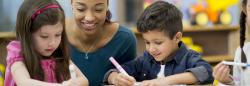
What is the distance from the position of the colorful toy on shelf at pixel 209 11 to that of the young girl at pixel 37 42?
263 centimetres

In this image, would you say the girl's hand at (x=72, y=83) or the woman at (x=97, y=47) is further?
the woman at (x=97, y=47)

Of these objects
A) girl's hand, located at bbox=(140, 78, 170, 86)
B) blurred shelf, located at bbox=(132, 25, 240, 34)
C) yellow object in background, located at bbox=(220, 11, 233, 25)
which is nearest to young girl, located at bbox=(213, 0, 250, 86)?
girl's hand, located at bbox=(140, 78, 170, 86)

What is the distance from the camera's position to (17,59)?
1.11 metres

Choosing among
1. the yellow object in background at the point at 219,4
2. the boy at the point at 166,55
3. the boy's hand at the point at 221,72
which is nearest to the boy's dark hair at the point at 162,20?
the boy at the point at 166,55

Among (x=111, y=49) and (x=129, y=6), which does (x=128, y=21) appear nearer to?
(x=129, y=6)

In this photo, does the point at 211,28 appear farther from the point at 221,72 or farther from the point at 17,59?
the point at 17,59

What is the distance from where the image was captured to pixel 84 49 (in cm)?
150

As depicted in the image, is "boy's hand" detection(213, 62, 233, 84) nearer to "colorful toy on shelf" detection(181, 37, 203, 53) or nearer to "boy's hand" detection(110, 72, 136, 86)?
"boy's hand" detection(110, 72, 136, 86)

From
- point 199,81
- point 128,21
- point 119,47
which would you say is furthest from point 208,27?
point 199,81

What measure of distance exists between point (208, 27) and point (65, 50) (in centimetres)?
264

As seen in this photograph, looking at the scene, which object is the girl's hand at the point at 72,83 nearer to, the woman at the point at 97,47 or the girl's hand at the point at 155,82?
the girl's hand at the point at 155,82

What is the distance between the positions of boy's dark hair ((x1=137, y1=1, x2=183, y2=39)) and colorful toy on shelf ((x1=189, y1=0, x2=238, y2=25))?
237 centimetres

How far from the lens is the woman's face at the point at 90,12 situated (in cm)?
133

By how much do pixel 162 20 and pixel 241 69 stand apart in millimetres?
267
